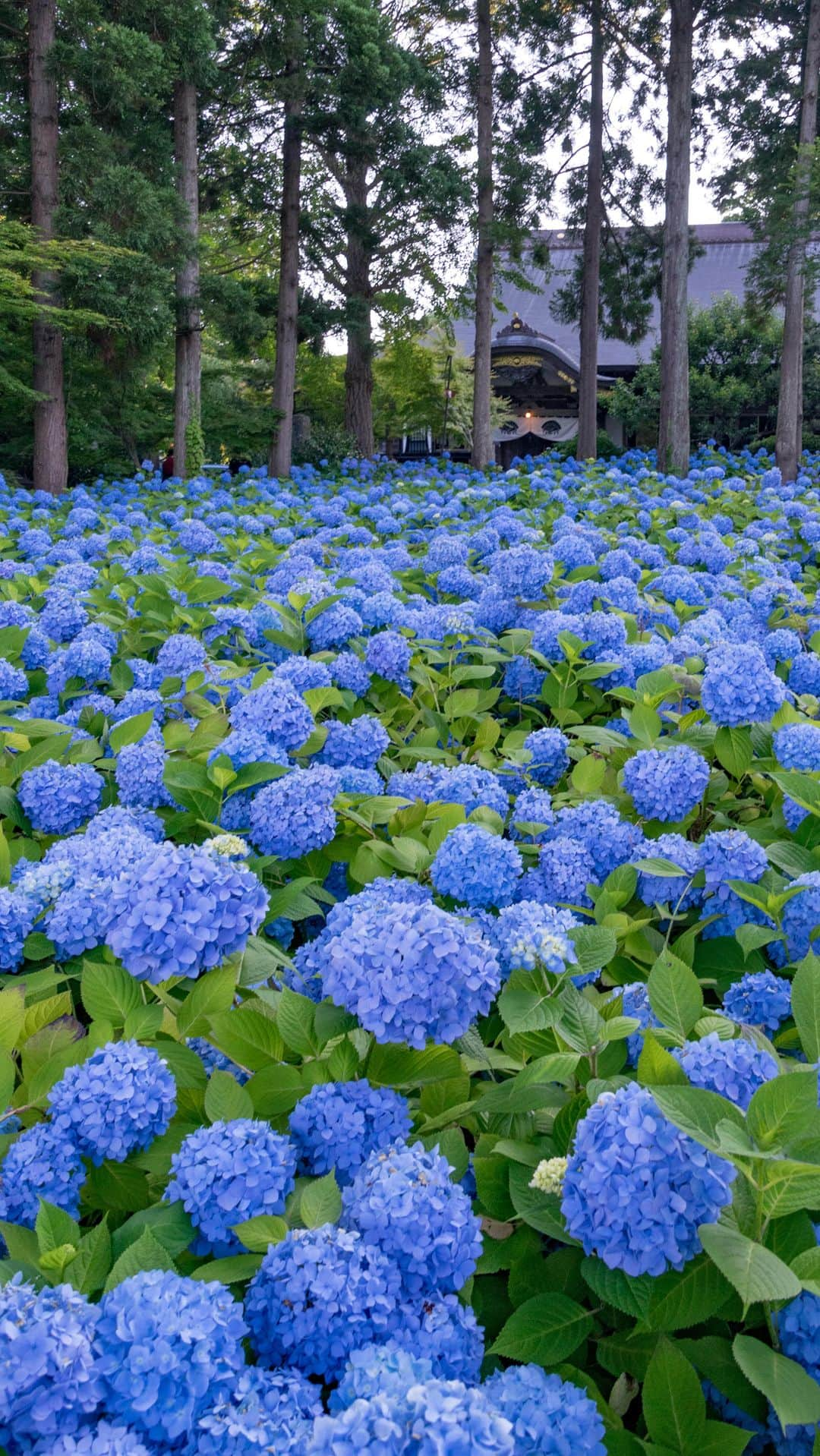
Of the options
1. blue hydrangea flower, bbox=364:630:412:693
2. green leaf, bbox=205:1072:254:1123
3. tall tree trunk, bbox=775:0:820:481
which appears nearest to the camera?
green leaf, bbox=205:1072:254:1123

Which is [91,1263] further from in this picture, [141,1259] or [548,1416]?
[548,1416]

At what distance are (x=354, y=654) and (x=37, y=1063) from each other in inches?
67.7

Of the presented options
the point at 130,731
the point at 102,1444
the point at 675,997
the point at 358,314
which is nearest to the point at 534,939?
the point at 675,997

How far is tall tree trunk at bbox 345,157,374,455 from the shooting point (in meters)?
15.4

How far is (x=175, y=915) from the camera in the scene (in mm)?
1290

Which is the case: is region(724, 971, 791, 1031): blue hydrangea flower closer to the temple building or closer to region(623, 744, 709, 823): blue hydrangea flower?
region(623, 744, 709, 823): blue hydrangea flower

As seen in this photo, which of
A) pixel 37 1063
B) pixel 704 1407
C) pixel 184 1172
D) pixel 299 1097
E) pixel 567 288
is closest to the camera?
pixel 704 1407

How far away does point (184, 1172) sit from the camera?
104cm

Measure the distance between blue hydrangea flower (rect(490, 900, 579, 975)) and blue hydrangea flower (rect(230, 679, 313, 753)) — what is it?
0.79 m

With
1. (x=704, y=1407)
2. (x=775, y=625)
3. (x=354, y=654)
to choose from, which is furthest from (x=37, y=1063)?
(x=775, y=625)

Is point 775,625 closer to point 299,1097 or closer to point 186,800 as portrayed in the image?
point 186,800

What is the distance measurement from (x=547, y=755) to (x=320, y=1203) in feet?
4.83

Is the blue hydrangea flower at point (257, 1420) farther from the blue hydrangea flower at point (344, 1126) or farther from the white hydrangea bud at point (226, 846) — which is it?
the white hydrangea bud at point (226, 846)

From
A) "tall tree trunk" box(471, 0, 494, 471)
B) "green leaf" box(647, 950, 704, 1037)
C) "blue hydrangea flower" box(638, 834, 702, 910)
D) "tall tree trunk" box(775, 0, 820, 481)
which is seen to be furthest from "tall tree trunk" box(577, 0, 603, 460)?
"green leaf" box(647, 950, 704, 1037)
